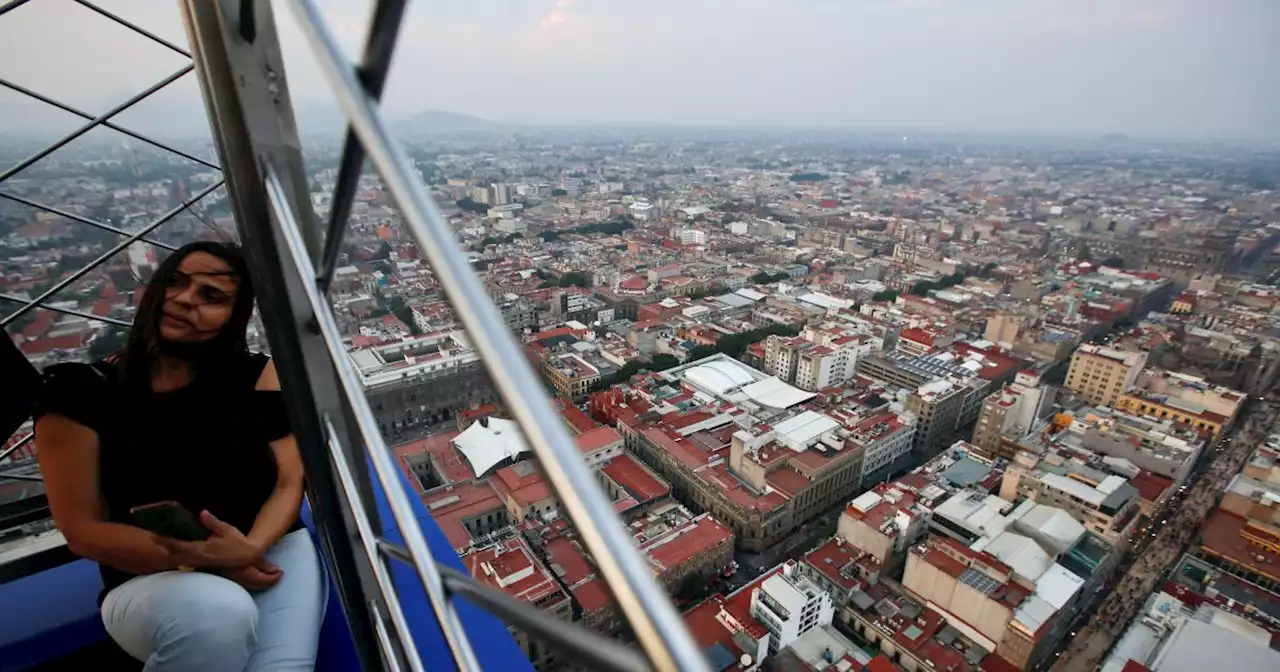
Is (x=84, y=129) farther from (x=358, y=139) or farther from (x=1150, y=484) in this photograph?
(x=1150, y=484)

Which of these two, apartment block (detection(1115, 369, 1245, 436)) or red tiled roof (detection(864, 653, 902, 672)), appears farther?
apartment block (detection(1115, 369, 1245, 436))

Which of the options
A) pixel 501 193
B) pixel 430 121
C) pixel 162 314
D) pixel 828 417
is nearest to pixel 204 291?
pixel 162 314

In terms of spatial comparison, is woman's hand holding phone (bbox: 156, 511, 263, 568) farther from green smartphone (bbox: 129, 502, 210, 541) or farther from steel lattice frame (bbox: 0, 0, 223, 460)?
steel lattice frame (bbox: 0, 0, 223, 460)

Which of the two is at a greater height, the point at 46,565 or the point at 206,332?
the point at 206,332

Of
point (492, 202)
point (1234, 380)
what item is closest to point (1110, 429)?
point (1234, 380)

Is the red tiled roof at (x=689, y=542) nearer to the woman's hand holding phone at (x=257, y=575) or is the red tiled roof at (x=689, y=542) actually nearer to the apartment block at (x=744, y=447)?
the apartment block at (x=744, y=447)

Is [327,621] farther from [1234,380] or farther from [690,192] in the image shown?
[690,192]

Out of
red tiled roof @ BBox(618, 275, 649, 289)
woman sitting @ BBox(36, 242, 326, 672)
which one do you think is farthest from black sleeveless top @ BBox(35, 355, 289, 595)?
red tiled roof @ BBox(618, 275, 649, 289)
